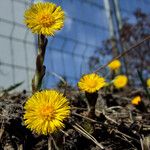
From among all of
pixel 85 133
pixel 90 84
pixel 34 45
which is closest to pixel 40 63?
pixel 90 84

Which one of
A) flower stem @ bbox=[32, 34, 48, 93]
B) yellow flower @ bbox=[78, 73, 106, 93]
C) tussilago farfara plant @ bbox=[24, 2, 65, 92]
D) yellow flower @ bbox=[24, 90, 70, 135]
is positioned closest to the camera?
yellow flower @ bbox=[24, 90, 70, 135]

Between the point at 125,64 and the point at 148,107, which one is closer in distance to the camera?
the point at 148,107

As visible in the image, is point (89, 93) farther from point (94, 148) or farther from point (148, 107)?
point (148, 107)

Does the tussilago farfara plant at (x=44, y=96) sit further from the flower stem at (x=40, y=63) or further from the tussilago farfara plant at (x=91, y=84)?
the tussilago farfara plant at (x=91, y=84)

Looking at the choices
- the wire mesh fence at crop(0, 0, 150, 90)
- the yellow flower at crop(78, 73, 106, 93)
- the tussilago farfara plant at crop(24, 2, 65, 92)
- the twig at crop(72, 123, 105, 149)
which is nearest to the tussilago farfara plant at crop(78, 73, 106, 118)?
the yellow flower at crop(78, 73, 106, 93)

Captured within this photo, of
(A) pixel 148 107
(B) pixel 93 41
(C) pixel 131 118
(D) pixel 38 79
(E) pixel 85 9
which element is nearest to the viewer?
(D) pixel 38 79


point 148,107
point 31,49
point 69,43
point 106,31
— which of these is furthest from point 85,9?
point 148,107

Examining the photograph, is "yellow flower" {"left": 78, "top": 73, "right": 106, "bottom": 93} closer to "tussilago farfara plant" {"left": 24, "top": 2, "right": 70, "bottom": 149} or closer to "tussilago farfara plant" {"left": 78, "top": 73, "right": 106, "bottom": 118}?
"tussilago farfara plant" {"left": 78, "top": 73, "right": 106, "bottom": 118}
